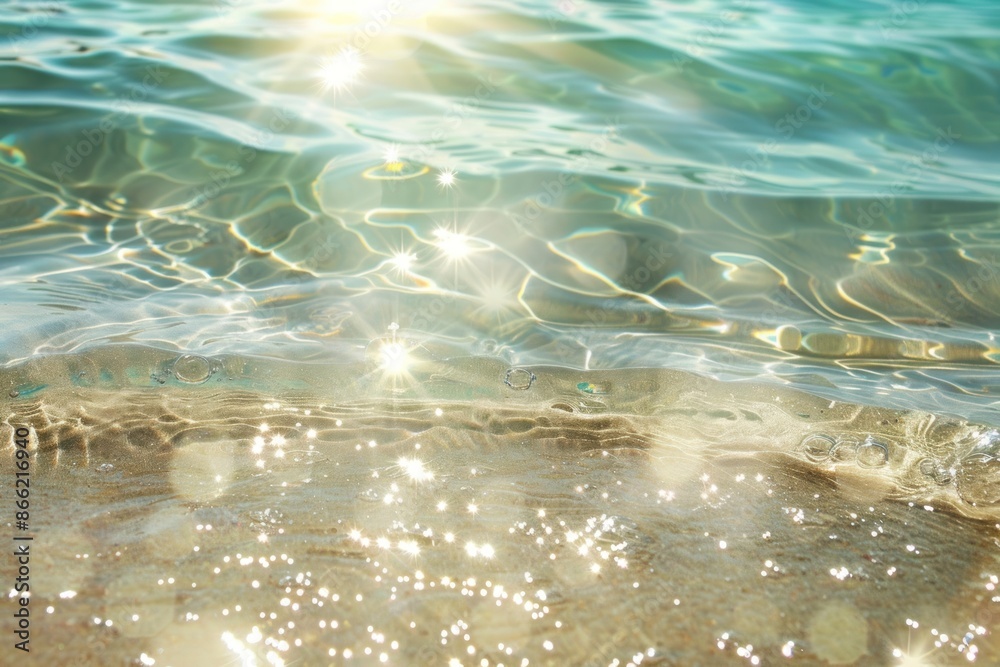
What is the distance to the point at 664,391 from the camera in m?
2.69

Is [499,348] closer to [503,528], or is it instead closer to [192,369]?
[192,369]

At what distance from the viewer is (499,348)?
119 inches

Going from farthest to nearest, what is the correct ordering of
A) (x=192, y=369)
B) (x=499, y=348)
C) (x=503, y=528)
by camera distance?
1. (x=499, y=348)
2. (x=192, y=369)
3. (x=503, y=528)

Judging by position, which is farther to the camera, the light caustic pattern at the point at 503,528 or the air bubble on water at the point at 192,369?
the air bubble on water at the point at 192,369

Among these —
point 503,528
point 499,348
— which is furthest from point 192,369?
point 503,528

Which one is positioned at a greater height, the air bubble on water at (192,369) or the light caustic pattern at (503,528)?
the light caustic pattern at (503,528)

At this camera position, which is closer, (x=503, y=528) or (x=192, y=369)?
(x=503, y=528)

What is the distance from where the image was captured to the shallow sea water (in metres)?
1.57

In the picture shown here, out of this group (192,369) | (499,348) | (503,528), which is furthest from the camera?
(499,348)

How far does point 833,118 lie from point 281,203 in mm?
3754

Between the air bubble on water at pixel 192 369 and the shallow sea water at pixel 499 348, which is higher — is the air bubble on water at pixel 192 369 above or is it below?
below

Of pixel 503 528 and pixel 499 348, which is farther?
pixel 499 348

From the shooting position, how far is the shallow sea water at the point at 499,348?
1.57 m

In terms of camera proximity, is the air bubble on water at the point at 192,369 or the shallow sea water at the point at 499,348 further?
the air bubble on water at the point at 192,369
